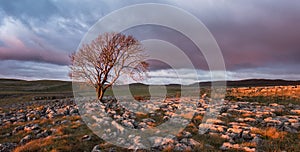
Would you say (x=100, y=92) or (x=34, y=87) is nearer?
(x=100, y=92)

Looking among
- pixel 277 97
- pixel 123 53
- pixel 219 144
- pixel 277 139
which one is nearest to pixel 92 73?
pixel 123 53

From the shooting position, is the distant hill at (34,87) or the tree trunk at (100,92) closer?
the tree trunk at (100,92)

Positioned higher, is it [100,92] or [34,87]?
[100,92]

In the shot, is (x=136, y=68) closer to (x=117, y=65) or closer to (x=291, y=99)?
(x=117, y=65)

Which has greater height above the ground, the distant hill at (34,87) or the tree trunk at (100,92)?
the tree trunk at (100,92)

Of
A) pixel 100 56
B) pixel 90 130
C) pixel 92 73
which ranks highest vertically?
pixel 100 56

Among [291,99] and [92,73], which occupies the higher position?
[92,73]

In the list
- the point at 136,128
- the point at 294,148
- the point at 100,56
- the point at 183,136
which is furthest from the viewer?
the point at 100,56

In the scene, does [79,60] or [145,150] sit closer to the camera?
[145,150]

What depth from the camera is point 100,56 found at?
2447 cm

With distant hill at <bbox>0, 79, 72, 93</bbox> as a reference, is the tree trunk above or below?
above

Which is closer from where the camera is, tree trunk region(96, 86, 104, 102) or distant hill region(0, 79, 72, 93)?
tree trunk region(96, 86, 104, 102)

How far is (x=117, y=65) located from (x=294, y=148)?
19.2 meters

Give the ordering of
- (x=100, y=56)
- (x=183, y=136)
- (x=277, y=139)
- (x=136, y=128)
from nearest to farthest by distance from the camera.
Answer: (x=277, y=139) → (x=183, y=136) → (x=136, y=128) → (x=100, y=56)
